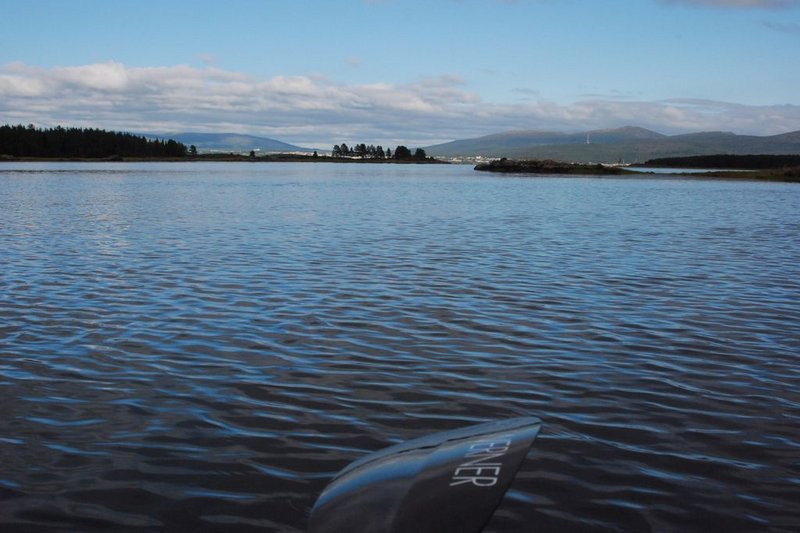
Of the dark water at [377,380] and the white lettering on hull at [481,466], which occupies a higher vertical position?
the white lettering on hull at [481,466]

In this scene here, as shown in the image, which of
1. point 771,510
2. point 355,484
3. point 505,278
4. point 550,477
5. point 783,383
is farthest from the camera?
point 505,278

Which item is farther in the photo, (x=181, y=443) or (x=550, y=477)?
(x=181, y=443)

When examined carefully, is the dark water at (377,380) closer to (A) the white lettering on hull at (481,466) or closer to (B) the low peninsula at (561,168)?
(A) the white lettering on hull at (481,466)

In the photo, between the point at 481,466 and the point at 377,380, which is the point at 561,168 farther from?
the point at 481,466

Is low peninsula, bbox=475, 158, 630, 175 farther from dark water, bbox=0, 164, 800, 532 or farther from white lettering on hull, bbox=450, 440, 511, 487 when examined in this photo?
white lettering on hull, bbox=450, 440, 511, 487

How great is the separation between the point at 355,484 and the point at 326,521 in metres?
0.36

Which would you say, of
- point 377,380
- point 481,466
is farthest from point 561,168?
point 481,466

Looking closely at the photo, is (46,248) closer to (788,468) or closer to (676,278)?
(676,278)

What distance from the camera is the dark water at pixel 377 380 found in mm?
7371

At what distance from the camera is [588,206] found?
59781 millimetres

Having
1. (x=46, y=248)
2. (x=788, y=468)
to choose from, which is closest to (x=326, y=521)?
(x=788, y=468)

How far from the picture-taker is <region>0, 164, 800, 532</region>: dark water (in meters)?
7.37

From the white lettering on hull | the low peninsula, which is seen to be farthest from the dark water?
the low peninsula

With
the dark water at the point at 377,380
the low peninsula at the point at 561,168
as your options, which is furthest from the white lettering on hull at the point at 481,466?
the low peninsula at the point at 561,168
